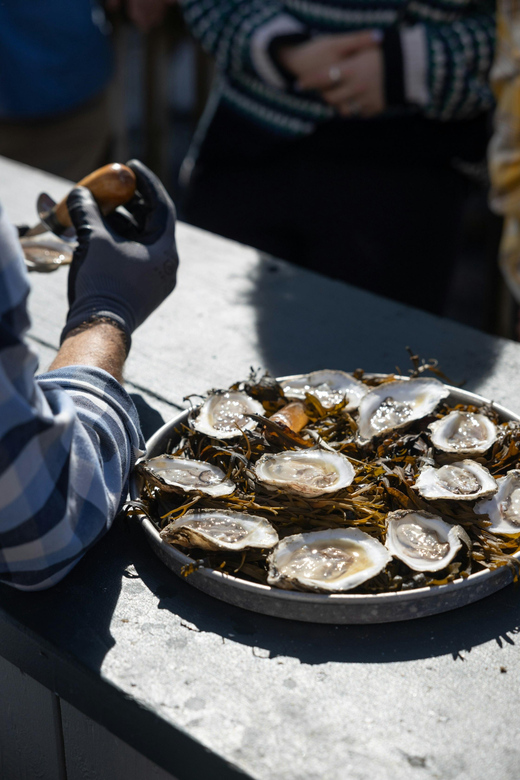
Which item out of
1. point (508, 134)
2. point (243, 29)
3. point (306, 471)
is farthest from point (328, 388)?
point (243, 29)

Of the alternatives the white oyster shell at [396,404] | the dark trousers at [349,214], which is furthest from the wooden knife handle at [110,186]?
the dark trousers at [349,214]

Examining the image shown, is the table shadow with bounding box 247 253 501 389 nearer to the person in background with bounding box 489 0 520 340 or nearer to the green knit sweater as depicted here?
the person in background with bounding box 489 0 520 340

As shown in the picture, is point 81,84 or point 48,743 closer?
point 48,743

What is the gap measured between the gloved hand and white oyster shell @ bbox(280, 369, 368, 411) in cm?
21

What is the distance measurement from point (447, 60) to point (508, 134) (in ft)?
0.86

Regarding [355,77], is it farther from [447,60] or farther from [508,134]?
[508,134]

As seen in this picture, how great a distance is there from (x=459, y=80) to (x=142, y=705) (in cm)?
145

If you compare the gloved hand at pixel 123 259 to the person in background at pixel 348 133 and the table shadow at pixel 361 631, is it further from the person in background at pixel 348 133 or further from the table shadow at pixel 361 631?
the person in background at pixel 348 133

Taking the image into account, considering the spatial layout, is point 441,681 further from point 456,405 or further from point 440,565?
point 456,405

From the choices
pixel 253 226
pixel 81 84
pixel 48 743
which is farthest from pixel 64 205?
pixel 81 84

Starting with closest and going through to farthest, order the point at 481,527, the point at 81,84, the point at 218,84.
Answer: the point at 481,527 → the point at 218,84 → the point at 81,84

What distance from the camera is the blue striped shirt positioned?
55cm

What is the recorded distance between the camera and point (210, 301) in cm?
132

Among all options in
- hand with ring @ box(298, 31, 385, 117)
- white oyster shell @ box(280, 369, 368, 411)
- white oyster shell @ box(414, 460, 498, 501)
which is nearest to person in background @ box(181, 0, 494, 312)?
hand with ring @ box(298, 31, 385, 117)
